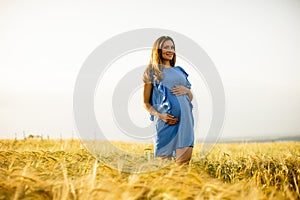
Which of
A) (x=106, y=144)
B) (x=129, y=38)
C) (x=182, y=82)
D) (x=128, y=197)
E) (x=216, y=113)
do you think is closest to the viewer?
(x=128, y=197)

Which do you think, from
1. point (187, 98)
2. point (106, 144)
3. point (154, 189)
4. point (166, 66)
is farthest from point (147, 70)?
point (154, 189)

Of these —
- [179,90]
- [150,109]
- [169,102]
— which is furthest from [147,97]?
[179,90]

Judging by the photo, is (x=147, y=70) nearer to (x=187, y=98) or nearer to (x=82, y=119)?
(x=187, y=98)

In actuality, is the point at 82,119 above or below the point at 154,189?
above

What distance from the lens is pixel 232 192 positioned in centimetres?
223

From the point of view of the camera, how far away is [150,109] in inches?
189

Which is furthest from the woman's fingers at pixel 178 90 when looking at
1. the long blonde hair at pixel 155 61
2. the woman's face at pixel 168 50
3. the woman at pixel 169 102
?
the woman's face at pixel 168 50

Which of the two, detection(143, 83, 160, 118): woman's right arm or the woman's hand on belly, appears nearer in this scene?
the woman's hand on belly

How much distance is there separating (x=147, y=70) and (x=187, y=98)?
59cm

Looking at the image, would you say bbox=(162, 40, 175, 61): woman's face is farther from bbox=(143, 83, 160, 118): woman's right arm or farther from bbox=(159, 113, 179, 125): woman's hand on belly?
bbox=(159, 113, 179, 125): woman's hand on belly

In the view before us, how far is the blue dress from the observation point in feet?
15.3

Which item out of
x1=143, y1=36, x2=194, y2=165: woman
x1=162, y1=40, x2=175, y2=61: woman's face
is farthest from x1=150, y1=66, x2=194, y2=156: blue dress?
x1=162, y1=40, x2=175, y2=61: woman's face

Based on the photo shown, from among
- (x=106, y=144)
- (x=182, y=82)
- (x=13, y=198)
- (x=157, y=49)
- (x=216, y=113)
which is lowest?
(x=13, y=198)

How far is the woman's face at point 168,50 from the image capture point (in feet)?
15.6
